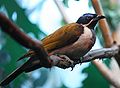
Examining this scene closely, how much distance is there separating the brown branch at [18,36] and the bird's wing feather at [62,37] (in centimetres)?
48

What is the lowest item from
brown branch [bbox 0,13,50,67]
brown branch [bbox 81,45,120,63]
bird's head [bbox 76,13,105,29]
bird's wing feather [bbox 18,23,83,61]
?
brown branch [bbox 81,45,120,63]

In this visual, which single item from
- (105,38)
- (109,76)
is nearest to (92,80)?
(109,76)

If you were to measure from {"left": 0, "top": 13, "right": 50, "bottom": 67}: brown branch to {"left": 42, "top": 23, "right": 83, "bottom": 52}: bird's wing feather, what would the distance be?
482mm

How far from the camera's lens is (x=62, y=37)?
4.87ft

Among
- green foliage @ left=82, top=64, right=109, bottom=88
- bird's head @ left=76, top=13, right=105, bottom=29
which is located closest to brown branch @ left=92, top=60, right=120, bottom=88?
green foliage @ left=82, top=64, right=109, bottom=88

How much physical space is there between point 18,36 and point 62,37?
2.32ft

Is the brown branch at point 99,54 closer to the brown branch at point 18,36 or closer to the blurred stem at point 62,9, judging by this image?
the blurred stem at point 62,9

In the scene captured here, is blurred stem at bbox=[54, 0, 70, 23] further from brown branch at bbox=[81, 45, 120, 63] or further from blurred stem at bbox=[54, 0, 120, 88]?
brown branch at bbox=[81, 45, 120, 63]

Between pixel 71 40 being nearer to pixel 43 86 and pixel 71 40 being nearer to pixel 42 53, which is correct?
pixel 42 53

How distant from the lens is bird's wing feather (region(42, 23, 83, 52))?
1440mm

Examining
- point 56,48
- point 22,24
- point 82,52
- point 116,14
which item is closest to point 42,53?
point 56,48

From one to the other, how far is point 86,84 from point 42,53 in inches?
52.9

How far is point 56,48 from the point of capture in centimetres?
145

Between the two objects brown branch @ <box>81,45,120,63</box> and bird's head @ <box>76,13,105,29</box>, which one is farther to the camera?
bird's head @ <box>76,13,105,29</box>
